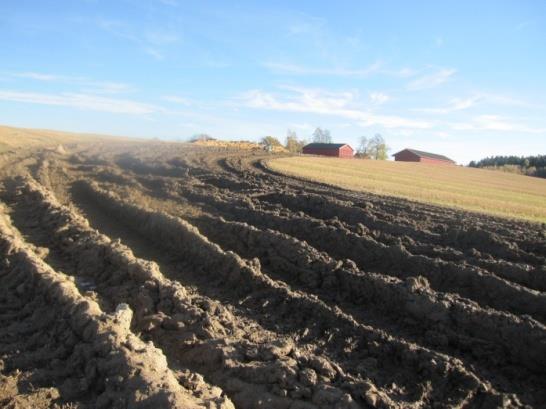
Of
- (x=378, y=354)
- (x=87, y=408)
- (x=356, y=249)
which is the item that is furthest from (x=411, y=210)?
(x=87, y=408)

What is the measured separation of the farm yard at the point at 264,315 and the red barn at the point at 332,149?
222 feet

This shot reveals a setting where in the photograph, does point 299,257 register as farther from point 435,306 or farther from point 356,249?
point 435,306

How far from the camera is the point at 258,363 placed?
627 cm

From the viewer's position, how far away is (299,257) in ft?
34.7

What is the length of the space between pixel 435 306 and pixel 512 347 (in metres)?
1.29

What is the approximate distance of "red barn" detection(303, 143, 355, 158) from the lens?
81438 millimetres

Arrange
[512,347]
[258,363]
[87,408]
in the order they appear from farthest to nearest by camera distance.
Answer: [512,347], [258,363], [87,408]

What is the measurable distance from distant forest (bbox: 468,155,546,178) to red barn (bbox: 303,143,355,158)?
29.1 m

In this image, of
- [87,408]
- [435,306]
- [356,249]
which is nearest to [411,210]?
[356,249]

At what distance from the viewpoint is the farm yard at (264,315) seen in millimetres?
5684

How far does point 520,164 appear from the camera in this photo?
343 ft

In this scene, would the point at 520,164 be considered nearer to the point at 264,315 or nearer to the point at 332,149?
the point at 332,149

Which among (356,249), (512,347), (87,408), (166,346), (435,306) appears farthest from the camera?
(356,249)

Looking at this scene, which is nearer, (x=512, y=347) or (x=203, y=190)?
(x=512, y=347)
